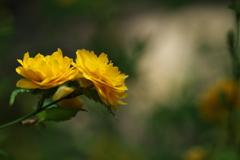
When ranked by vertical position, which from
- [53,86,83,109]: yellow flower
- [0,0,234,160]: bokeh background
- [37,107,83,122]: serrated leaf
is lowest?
[0,0,234,160]: bokeh background

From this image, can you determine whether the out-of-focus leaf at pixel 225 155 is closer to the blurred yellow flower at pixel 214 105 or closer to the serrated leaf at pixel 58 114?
the blurred yellow flower at pixel 214 105

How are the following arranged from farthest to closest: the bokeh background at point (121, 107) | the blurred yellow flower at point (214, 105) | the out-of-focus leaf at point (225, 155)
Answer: the bokeh background at point (121, 107) < the blurred yellow flower at point (214, 105) < the out-of-focus leaf at point (225, 155)

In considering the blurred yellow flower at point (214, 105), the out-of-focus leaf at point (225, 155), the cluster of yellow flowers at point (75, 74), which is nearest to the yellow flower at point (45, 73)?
the cluster of yellow flowers at point (75, 74)

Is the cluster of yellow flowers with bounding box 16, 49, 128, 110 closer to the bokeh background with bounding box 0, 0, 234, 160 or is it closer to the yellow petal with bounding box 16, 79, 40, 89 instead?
the yellow petal with bounding box 16, 79, 40, 89

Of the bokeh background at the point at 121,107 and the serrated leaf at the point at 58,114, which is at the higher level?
the serrated leaf at the point at 58,114

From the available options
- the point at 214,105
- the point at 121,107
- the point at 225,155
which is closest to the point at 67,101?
the point at 225,155

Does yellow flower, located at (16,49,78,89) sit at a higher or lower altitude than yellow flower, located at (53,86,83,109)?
higher

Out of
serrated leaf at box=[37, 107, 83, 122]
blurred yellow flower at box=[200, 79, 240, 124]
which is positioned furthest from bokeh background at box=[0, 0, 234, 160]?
serrated leaf at box=[37, 107, 83, 122]

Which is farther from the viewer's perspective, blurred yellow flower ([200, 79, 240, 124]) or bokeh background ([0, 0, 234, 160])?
bokeh background ([0, 0, 234, 160])

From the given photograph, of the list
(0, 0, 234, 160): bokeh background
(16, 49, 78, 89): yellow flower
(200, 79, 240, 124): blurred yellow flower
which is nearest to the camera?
(16, 49, 78, 89): yellow flower
